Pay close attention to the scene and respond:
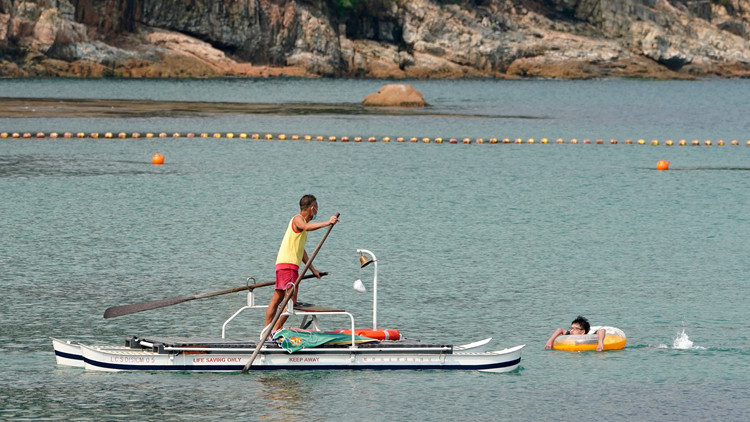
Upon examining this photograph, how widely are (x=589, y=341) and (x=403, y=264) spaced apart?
7.46 m

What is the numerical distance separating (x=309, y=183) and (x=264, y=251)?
13.5 m

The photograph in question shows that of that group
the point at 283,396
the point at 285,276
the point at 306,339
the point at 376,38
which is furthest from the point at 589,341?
the point at 376,38

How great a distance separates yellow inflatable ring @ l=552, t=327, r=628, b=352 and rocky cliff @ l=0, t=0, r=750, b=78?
99.7 meters

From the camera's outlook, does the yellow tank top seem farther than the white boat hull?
Yes

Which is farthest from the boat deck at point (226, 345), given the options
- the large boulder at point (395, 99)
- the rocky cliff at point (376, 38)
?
the rocky cliff at point (376, 38)

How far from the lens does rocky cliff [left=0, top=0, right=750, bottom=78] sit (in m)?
118

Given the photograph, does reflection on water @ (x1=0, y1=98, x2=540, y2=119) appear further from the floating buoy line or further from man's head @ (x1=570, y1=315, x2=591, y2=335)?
man's head @ (x1=570, y1=315, x2=591, y2=335)

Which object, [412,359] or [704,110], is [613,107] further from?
[412,359]

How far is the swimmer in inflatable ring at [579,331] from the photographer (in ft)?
63.7

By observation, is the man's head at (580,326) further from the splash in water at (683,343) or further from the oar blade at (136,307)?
the oar blade at (136,307)

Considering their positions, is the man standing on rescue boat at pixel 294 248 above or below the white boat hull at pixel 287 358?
above

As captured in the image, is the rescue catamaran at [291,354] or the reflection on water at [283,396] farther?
the rescue catamaran at [291,354]

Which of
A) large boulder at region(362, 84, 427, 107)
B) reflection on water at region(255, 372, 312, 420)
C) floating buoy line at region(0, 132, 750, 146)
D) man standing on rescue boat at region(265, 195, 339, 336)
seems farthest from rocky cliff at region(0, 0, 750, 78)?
reflection on water at region(255, 372, 312, 420)

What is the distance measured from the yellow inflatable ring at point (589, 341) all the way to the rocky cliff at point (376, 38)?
99.7 metres
